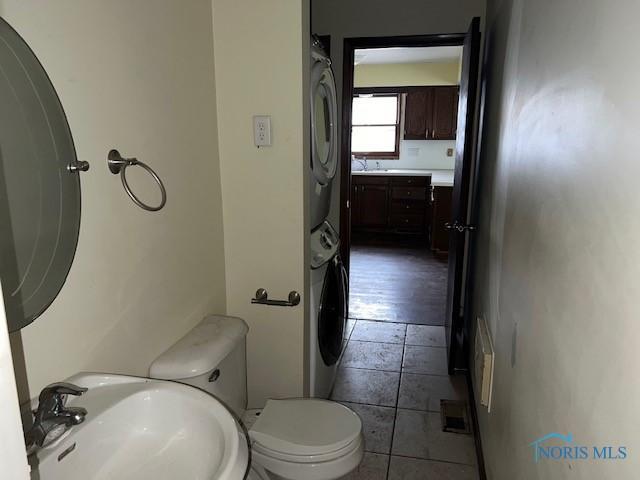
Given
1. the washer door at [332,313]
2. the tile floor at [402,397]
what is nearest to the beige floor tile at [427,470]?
the tile floor at [402,397]

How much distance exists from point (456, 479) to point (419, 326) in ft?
4.97

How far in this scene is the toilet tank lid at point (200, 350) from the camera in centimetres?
132

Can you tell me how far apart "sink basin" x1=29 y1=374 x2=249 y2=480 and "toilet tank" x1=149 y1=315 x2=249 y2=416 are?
0.69ft

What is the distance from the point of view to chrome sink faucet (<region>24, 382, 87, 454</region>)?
2.82ft

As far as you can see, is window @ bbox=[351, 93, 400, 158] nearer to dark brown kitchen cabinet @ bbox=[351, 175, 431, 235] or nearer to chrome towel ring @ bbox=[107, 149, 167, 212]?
dark brown kitchen cabinet @ bbox=[351, 175, 431, 235]

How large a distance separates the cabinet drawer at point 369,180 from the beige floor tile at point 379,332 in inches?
105

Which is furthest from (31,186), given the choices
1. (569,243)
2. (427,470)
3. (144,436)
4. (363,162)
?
(363,162)

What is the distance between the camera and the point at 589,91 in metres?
0.84

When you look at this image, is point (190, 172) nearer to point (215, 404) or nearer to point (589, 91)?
point (215, 404)

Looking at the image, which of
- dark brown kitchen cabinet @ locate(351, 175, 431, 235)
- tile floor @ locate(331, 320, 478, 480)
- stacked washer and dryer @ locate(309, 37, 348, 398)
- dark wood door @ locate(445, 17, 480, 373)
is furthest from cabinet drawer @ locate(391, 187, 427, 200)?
stacked washer and dryer @ locate(309, 37, 348, 398)

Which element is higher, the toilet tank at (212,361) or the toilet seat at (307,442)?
the toilet tank at (212,361)

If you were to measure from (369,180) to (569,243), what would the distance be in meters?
4.94

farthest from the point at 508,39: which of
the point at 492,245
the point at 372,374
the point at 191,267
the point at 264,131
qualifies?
the point at 372,374

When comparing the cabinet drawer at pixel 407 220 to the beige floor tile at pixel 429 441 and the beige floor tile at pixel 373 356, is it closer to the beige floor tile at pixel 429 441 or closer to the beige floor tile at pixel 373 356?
the beige floor tile at pixel 373 356
